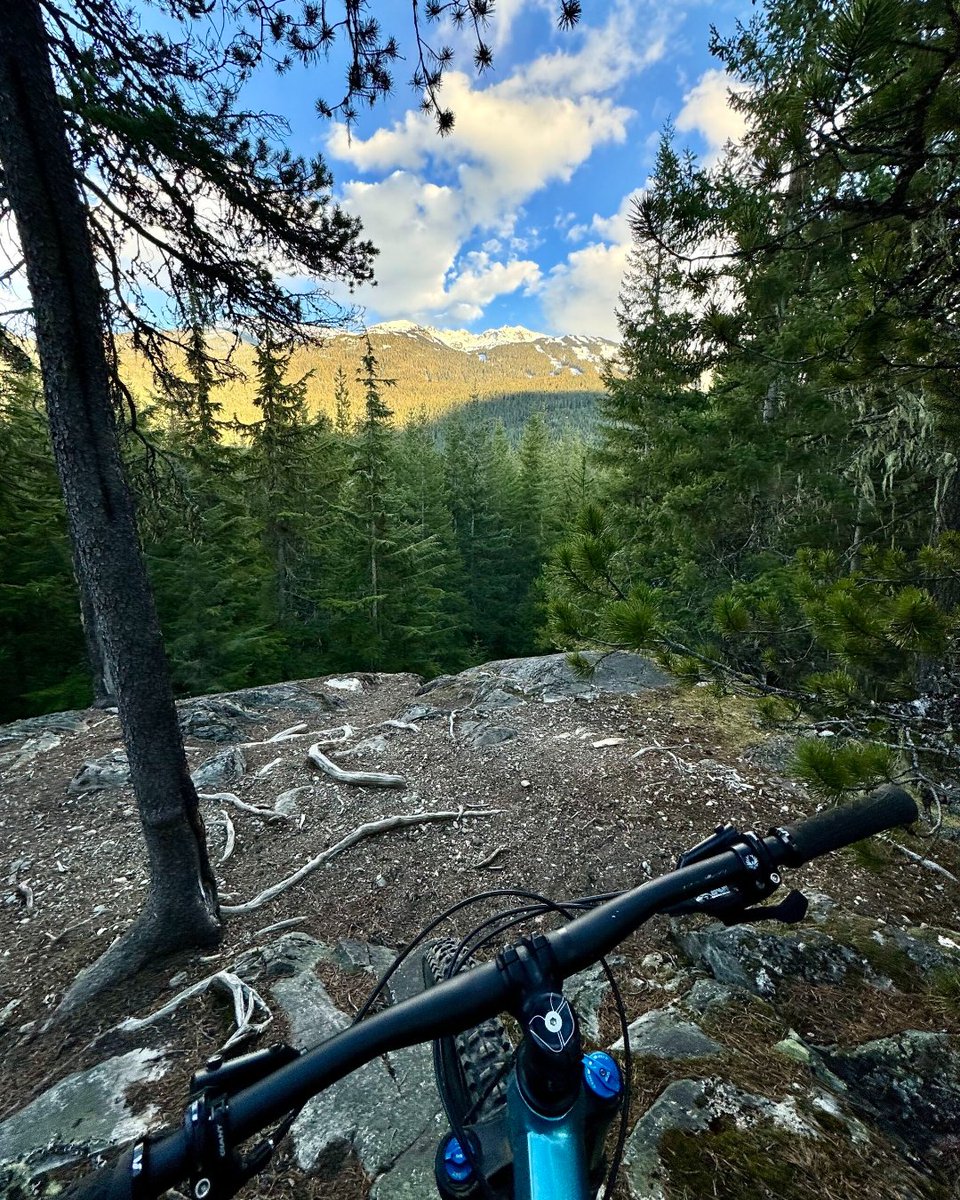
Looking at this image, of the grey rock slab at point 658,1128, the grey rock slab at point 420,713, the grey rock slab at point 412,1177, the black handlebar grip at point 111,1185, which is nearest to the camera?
the black handlebar grip at point 111,1185

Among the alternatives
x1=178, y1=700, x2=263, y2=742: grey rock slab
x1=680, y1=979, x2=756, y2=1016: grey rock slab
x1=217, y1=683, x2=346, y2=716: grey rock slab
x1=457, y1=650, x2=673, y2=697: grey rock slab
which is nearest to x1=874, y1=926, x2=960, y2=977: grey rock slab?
x1=680, y1=979, x2=756, y2=1016: grey rock slab

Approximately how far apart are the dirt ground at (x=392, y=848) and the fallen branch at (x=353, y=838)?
0.23 feet

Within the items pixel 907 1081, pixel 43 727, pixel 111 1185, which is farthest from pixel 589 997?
pixel 43 727

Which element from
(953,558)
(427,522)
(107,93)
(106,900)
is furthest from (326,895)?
(427,522)

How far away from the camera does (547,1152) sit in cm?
83

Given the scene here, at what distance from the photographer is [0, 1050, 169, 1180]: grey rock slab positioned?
82.4 inches

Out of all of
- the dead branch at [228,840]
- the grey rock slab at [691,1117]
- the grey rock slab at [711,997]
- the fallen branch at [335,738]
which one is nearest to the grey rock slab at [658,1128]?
the grey rock slab at [691,1117]

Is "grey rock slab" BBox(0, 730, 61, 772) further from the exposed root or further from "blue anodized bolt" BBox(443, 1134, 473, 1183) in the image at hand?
"blue anodized bolt" BBox(443, 1134, 473, 1183)

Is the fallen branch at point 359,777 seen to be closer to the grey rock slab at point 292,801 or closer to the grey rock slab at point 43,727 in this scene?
the grey rock slab at point 292,801

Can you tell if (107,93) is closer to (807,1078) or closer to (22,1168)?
(22,1168)

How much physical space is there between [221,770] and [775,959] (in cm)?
625

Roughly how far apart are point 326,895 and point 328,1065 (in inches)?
154

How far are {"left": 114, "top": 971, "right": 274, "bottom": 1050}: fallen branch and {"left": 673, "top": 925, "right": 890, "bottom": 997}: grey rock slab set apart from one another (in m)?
2.50

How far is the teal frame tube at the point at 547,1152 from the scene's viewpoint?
794 millimetres
